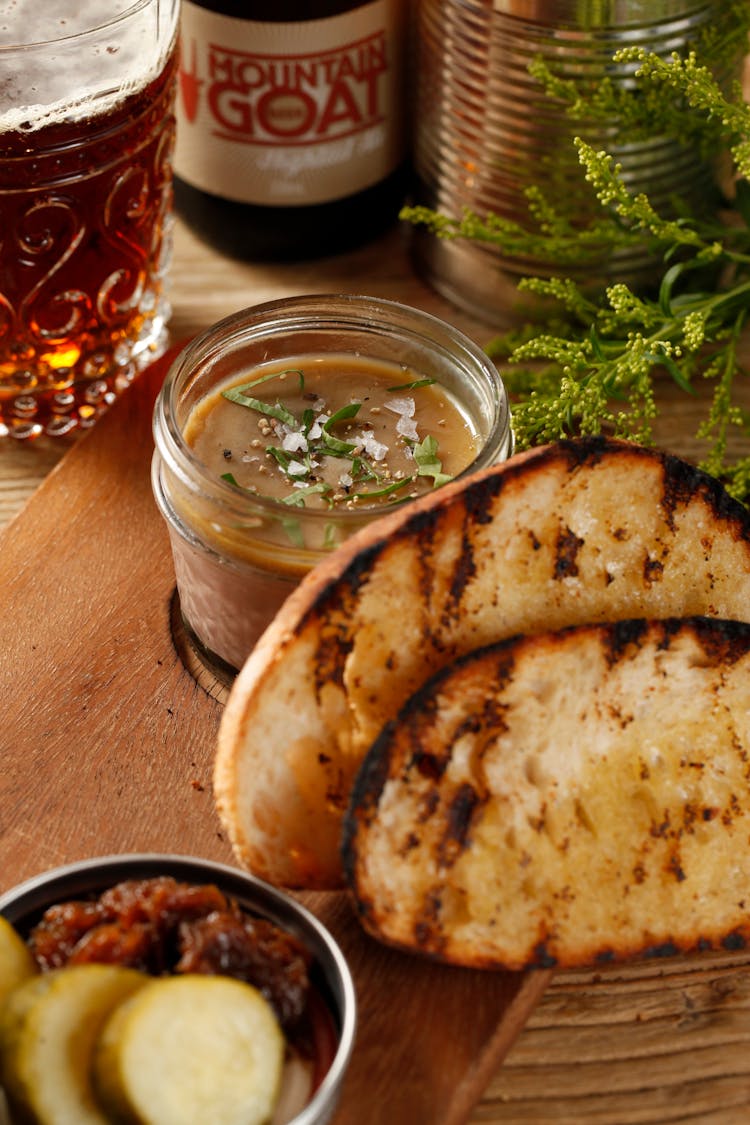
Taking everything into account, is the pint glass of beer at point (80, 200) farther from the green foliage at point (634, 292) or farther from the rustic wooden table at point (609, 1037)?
the rustic wooden table at point (609, 1037)

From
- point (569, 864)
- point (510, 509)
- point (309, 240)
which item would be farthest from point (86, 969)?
point (309, 240)

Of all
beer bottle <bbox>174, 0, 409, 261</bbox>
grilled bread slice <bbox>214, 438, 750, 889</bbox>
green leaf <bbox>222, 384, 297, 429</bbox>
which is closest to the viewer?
grilled bread slice <bbox>214, 438, 750, 889</bbox>

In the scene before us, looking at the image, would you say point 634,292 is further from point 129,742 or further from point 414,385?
point 129,742

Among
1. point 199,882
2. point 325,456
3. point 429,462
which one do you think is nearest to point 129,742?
point 199,882

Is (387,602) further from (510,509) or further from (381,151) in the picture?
(381,151)

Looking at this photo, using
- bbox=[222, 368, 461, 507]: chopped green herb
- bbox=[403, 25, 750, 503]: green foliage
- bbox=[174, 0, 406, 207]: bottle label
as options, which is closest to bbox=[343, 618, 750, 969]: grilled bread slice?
bbox=[222, 368, 461, 507]: chopped green herb

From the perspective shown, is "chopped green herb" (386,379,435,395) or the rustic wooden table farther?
"chopped green herb" (386,379,435,395)

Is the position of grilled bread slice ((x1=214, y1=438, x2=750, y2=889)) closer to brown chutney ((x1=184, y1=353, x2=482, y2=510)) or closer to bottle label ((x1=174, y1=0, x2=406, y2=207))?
brown chutney ((x1=184, y1=353, x2=482, y2=510))
